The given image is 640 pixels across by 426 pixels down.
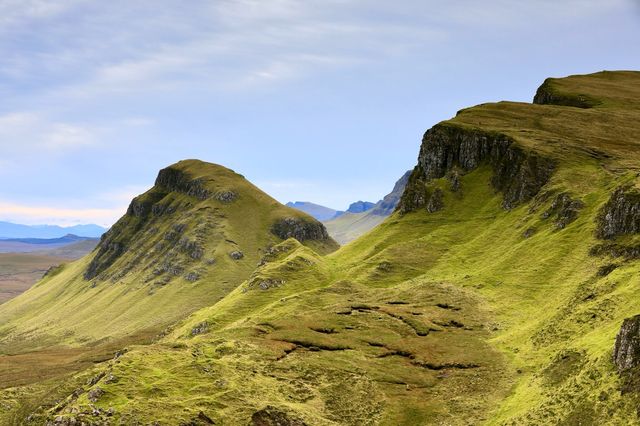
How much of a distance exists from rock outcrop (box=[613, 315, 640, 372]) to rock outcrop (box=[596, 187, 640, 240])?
43522 mm

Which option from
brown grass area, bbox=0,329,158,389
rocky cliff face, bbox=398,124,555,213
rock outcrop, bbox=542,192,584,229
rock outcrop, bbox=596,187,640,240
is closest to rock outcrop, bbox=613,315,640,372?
rock outcrop, bbox=596,187,640,240

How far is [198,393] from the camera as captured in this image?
64688 mm

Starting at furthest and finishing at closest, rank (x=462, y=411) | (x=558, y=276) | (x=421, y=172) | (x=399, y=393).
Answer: (x=421, y=172) → (x=558, y=276) → (x=399, y=393) → (x=462, y=411)

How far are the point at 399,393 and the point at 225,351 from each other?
26697 mm

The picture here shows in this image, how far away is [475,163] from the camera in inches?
6501

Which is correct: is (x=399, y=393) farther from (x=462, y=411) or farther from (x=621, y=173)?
(x=621, y=173)

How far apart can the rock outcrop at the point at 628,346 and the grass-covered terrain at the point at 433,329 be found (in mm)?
1530

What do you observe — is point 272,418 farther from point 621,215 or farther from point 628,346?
point 621,215

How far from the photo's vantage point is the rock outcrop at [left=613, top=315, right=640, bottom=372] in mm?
53250

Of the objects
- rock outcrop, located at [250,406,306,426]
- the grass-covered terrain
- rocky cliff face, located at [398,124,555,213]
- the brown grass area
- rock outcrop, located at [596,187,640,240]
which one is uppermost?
rocky cliff face, located at [398,124,555,213]

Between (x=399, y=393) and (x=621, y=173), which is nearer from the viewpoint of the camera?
(x=399, y=393)

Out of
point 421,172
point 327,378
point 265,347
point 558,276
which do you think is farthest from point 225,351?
point 421,172

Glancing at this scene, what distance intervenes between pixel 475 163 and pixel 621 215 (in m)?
70.6

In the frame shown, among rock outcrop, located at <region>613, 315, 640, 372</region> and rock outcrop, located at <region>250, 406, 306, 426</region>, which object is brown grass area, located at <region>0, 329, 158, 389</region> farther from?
rock outcrop, located at <region>613, 315, 640, 372</region>
